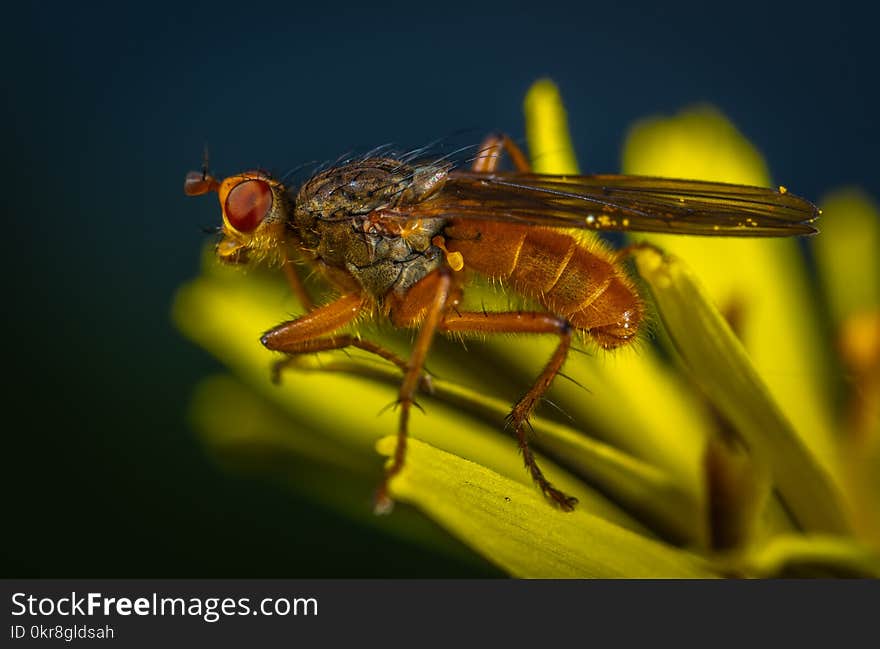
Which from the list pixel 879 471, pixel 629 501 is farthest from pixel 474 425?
pixel 879 471

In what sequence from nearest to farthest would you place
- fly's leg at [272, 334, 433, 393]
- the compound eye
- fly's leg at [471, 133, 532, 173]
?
fly's leg at [272, 334, 433, 393]
the compound eye
fly's leg at [471, 133, 532, 173]

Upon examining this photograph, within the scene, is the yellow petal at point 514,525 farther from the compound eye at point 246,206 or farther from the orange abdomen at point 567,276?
the compound eye at point 246,206

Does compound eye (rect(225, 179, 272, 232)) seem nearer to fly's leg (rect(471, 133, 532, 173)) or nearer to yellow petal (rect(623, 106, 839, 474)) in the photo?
fly's leg (rect(471, 133, 532, 173))

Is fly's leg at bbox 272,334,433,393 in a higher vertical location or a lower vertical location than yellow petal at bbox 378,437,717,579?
higher

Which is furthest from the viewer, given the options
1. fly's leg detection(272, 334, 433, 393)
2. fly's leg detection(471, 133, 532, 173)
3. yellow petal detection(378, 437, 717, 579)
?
fly's leg detection(471, 133, 532, 173)

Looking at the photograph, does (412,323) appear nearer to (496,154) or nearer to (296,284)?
(296,284)

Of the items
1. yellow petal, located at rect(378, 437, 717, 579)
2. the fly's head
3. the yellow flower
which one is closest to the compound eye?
the fly's head

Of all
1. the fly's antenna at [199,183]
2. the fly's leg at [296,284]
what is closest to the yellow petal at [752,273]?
the fly's leg at [296,284]

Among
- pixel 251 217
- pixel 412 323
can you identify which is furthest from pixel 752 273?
pixel 251 217
